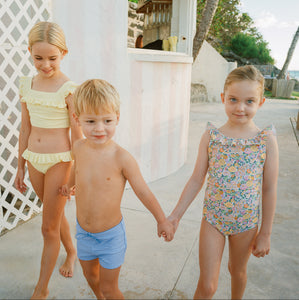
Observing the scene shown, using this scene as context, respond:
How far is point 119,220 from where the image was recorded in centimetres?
169

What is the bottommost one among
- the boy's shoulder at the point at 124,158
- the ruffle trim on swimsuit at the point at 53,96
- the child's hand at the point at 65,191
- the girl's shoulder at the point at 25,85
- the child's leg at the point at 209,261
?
the child's leg at the point at 209,261

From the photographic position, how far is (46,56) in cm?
184

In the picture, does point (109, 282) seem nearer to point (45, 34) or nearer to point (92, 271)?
point (92, 271)

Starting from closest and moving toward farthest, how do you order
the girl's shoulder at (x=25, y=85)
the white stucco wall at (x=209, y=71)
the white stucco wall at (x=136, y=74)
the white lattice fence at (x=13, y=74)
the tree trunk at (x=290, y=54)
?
the girl's shoulder at (x=25, y=85), the white lattice fence at (x=13, y=74), the white stucco wall at (x=136, y=74), the white stucco wall at (x=209, y=71), the tree trunk at (x=290, y=54)

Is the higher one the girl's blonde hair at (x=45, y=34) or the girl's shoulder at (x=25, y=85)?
the girl's blonde hair at (x=45, y=34)

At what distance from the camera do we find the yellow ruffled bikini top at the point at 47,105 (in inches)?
76.9

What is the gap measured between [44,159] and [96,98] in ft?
2.32

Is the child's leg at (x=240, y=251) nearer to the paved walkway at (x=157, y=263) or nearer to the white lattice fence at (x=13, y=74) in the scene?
the paved walkway at (x=157, y=263)

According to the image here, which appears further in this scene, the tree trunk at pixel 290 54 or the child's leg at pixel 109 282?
the tree trunk at pixel 290 54

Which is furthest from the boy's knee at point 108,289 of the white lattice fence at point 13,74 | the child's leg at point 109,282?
the white lattice fence at point 13,74

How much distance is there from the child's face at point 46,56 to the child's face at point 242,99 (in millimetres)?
1038

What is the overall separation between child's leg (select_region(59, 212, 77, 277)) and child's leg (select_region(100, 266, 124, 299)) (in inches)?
28.7

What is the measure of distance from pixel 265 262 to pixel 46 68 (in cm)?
218

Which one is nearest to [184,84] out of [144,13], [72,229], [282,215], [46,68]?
[282,215]
